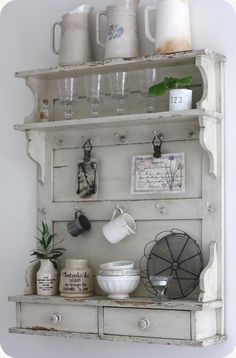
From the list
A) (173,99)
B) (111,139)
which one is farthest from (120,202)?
(173,99)

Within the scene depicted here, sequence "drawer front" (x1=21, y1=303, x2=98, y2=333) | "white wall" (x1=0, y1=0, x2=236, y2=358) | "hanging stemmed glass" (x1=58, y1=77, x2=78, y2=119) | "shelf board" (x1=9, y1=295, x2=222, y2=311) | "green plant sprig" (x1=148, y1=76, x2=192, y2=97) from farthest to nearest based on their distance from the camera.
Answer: "white wall" (x1=0, y1=0, x2=236, y2=358)
"hanging stemmed glass" (x1=58, y1=77, x2=78, y2=119)
"drawer front" (x1=21, y1=303, x2=98, y2=333)
"green plant sprig" (x1=148, y1=76, x2=192, y2=97)
"shelf board" (x1=9, y1=295, x2=222, y2=311)

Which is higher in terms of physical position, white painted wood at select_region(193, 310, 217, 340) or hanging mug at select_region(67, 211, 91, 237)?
hanging mug at select_region(67, 211, 91, 237)

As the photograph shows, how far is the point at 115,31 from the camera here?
3143 mm

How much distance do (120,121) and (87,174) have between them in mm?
317

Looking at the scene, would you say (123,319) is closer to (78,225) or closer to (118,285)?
(118,285)

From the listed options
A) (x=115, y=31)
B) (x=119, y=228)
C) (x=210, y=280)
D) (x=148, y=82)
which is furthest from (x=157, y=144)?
(x=210, y=280)

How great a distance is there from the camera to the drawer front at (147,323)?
288 cm

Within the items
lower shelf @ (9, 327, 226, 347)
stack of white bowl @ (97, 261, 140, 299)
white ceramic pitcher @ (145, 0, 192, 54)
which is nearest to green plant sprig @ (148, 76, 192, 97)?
white ceramic pitcher @ (145, 0, 192, 54)

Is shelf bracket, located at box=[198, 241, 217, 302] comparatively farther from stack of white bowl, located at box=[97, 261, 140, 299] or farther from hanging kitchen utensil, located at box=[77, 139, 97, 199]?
hanging kitchen utensil, located at box=[77, 139, 97, 199]

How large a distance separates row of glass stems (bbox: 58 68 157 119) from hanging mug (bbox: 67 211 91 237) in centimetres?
38

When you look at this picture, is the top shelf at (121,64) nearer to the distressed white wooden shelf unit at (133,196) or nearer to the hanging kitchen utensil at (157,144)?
the distressed white wooden shelf unit at (133,196)

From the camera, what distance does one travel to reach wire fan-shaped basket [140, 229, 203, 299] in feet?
9.87

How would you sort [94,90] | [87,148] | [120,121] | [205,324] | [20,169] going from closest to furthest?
[205,324] → [120,121] → [94,90] → [87,148] → [20,169]

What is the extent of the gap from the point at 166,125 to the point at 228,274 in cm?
56
